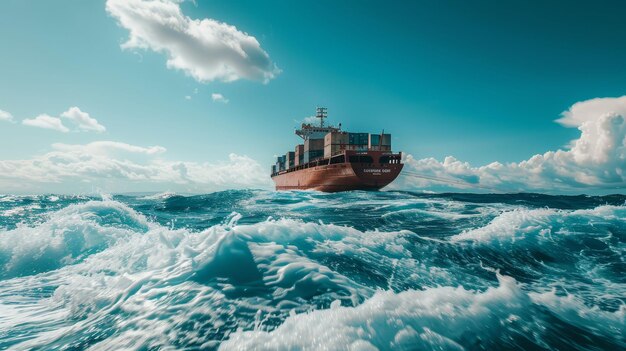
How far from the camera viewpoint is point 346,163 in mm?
36938

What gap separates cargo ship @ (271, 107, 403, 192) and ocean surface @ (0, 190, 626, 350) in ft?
99.2

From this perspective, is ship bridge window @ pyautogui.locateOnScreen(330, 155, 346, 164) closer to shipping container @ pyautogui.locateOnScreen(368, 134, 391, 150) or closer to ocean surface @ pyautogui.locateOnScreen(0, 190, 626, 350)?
shipping container @ pyautogui.locateOnScreen(368, 134, 391, 150)

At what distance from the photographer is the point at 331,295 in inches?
149

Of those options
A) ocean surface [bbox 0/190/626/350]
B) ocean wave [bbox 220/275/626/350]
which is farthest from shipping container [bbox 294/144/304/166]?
ocean wave [bbox 220/275/626/350]

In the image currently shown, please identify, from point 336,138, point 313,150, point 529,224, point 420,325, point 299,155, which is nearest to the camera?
point 420,325

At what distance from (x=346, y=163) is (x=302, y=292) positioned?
33.6m

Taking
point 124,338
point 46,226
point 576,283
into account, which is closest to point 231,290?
point 124,338

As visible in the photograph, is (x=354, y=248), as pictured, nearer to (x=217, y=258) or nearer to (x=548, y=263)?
(x=217, y=258)

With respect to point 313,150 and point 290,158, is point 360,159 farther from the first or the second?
point 290,158

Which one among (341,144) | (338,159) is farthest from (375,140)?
(338,159)

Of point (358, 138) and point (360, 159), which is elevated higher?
point (358, 138)

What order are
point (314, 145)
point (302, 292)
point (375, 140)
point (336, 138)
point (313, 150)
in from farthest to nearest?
point (314, 145)
point (313, 150)
point (375, 140)
point (336, 138)
point (302, 292)

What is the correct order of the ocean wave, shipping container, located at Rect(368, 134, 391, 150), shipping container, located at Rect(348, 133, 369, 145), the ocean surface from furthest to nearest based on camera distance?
shipping container, located at Rect(348, 133, 369, 145), shipping container, located at Rect(368, 134, 391, 150), the ocean surface, the ocean wave

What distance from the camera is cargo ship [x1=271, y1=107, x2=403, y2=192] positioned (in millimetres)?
37875
